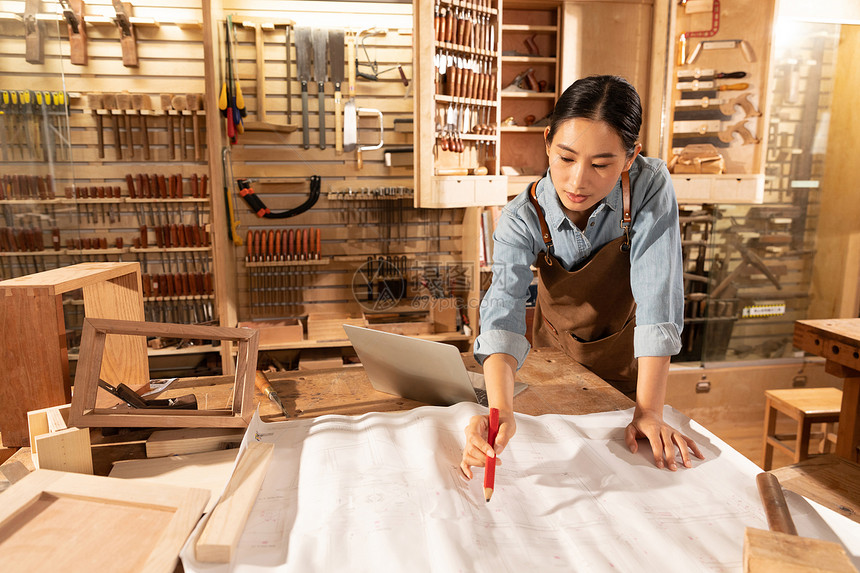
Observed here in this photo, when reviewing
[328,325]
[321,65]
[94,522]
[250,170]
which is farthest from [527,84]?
[94,522]

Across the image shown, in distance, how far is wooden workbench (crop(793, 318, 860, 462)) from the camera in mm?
2197

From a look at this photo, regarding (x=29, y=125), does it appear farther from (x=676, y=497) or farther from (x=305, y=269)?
(x=676, y=497)

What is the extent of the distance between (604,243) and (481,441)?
2.78 ft

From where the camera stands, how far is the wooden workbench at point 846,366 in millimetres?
2197

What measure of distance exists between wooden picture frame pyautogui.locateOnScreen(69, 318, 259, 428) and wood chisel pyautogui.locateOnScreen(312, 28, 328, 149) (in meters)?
3.23

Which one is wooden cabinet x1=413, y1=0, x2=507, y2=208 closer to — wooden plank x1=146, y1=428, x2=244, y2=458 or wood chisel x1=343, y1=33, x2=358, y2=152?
wood chisel x1=343, y1=33, x2=358, y2=152

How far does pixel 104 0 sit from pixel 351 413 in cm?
411

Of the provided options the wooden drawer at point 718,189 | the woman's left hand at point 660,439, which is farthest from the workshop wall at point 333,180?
the woman's left hand at point 660,439

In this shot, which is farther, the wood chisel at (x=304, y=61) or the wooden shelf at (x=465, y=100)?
the wood chisel at (x=304, y=61)

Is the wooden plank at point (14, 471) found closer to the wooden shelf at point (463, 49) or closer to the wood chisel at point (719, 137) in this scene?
the wooden shelf at point (463, 49)

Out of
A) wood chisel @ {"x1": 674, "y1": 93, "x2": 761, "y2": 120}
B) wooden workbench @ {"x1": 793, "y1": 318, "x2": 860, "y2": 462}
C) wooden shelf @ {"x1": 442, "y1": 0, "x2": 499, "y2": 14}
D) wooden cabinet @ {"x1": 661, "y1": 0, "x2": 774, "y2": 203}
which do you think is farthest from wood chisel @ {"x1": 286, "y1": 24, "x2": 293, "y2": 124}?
wooden workbench @ {"x1": 793, "y1": 318, "x2": 860, "y2": 462}

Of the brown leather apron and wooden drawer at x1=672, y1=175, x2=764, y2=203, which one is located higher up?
wooden drawer at x1=672, y1=175, x2=764, y2=203

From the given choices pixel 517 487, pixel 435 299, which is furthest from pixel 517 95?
pixel 517 487

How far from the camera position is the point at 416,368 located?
131cm
